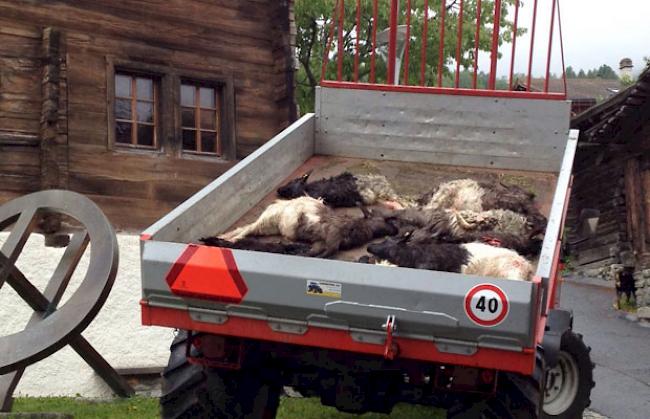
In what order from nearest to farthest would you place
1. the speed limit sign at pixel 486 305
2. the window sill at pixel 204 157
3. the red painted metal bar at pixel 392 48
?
1. the speed limit sign at pixel 486 305
2. the red painted metal bar at pixel 392 48
3. the window sill at pixel 204 157

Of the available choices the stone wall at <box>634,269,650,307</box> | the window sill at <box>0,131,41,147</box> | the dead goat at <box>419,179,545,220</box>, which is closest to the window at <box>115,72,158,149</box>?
the window sill at <box>0,131,41,147</box>

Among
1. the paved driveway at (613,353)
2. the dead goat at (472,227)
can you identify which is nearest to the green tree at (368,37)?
the paved driveway at (613,353)

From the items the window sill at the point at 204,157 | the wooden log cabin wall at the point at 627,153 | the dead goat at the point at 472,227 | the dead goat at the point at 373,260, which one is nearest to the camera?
the dead goat at the point at 373,260

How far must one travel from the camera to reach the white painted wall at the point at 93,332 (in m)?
8.82

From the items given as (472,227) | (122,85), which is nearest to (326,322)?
(472,227)

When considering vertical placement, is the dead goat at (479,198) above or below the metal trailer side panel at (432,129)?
below

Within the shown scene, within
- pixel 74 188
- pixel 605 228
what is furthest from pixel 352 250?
pixel 605 228

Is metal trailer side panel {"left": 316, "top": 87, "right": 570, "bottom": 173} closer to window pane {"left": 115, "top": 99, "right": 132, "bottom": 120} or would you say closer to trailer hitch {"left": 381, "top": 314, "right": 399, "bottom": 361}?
trailer hitch {"left": 381, "top": 314, "right": 399, "bottom": 361}

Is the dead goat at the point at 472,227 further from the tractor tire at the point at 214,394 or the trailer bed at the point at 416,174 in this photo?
the tractor tire at the point at 214,394

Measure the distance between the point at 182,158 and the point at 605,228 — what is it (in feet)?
58.2

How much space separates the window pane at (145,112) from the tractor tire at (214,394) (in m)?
5.72

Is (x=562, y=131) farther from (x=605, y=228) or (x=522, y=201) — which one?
(x=605, y=228)

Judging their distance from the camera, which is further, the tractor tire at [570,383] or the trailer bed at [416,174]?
the tractor tire at [570,383]

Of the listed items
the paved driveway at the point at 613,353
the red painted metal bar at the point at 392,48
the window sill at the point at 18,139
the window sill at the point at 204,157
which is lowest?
the paved driveway at the point at 613,353
